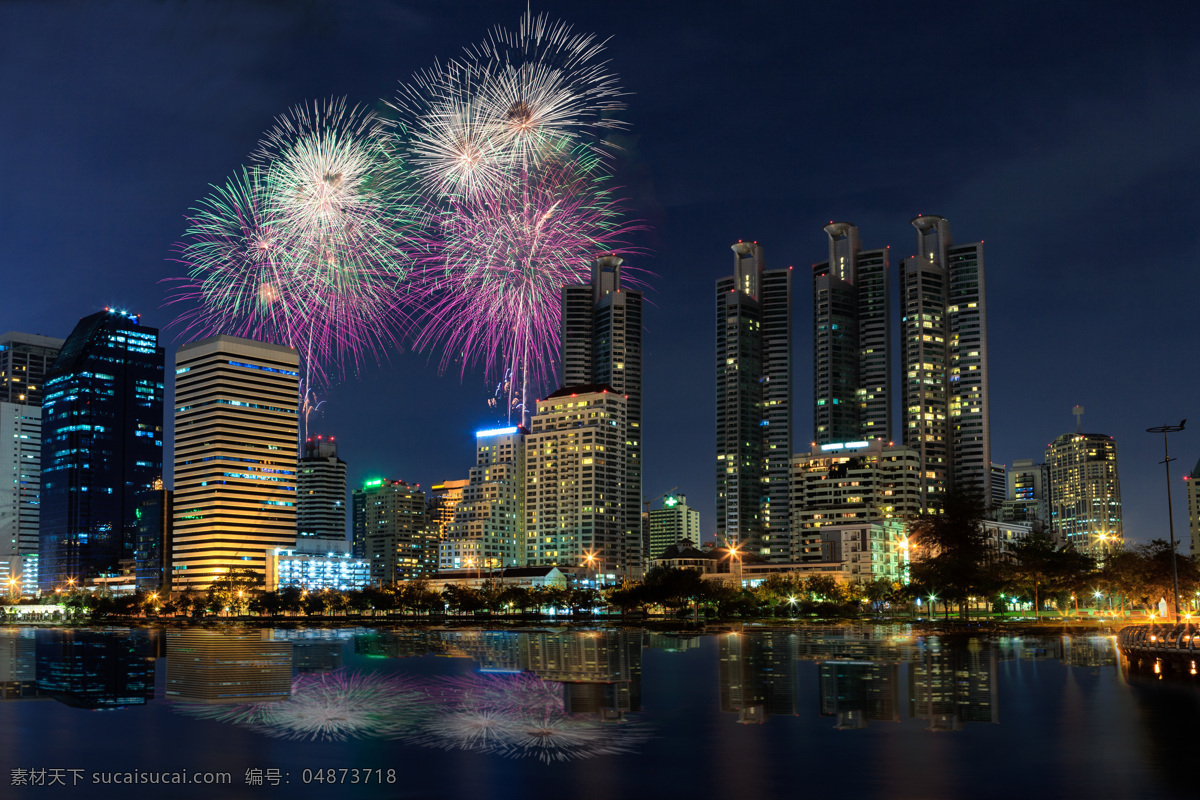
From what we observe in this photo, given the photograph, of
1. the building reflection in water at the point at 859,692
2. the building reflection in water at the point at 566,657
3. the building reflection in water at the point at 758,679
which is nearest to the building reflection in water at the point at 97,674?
the building reflection in water at the point at 566,657

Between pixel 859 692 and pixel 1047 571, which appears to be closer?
pixel 859 692

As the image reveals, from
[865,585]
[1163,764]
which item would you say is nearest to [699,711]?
[1163,764]

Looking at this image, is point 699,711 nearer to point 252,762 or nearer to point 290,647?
point 252,762

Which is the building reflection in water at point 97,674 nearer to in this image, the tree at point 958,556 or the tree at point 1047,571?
the tree at point 958,556

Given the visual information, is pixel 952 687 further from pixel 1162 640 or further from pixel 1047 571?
pixel 1047 571

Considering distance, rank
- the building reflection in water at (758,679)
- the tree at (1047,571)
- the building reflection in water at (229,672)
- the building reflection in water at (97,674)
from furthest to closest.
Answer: the tree at (1047,571)
the building reflection in water at (97,674)
the building reflection in water at (229,672)
the building reflection in water at (758,679)

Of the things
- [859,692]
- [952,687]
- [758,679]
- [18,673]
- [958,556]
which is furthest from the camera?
[958,556]

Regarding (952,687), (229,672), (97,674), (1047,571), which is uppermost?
(1047,571)

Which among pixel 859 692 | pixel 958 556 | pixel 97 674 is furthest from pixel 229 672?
pixel 958 556
